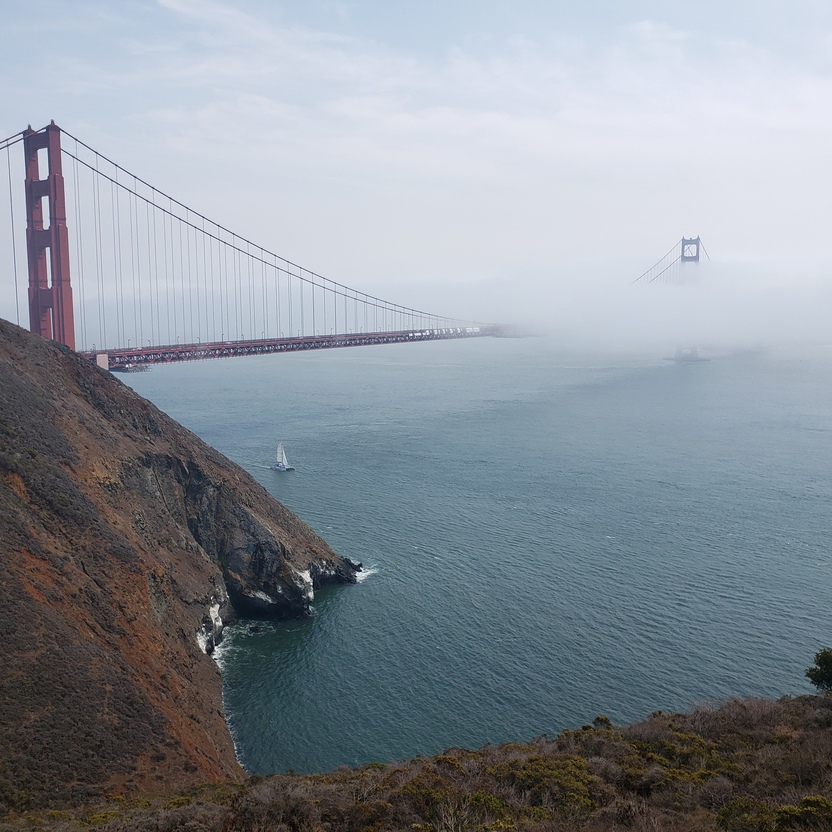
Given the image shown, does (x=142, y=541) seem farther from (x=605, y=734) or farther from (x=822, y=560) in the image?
(x=822, y=560)

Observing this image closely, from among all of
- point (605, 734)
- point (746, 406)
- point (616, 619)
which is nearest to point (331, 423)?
point (746, 406)

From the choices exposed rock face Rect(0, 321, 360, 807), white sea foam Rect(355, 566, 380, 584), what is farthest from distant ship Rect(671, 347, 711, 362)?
exposed rock face Rect(0, 321, 360, 807)

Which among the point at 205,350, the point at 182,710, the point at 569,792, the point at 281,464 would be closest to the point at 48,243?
the point at 205,350

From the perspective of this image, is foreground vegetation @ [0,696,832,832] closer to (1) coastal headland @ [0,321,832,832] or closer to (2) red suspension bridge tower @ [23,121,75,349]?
(1) coastal headland @ [0,321,832,832]

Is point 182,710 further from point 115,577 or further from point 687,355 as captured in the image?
point 687,355

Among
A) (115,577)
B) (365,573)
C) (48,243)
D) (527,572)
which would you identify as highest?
(48,243)

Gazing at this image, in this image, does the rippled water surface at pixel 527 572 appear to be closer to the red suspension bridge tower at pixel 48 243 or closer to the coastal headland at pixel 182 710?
the coastal headland at pixel 182 710
